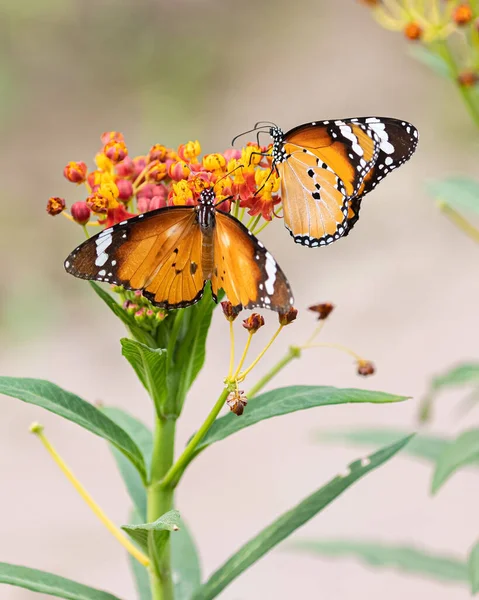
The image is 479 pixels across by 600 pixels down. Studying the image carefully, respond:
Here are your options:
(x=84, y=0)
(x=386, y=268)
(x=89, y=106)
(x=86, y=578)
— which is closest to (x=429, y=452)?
(x=86, y=578)

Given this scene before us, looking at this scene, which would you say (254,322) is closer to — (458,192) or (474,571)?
(474,571)

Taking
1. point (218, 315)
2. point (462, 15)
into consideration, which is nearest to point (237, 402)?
point (462, 15)

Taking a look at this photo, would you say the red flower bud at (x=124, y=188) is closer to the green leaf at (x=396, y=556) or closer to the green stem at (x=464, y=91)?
the green stem at (x=464, y=91)

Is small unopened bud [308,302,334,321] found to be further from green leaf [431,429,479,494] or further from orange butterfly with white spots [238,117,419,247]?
green leaf [431,429,479,494]

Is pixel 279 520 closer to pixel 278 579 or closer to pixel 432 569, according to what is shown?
pixel 432 569

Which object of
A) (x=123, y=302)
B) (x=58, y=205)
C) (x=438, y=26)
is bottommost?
(x=123, y=302)

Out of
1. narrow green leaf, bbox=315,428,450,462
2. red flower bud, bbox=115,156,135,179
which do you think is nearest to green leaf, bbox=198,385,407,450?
red flower bud, bbox=115,156,135,179
